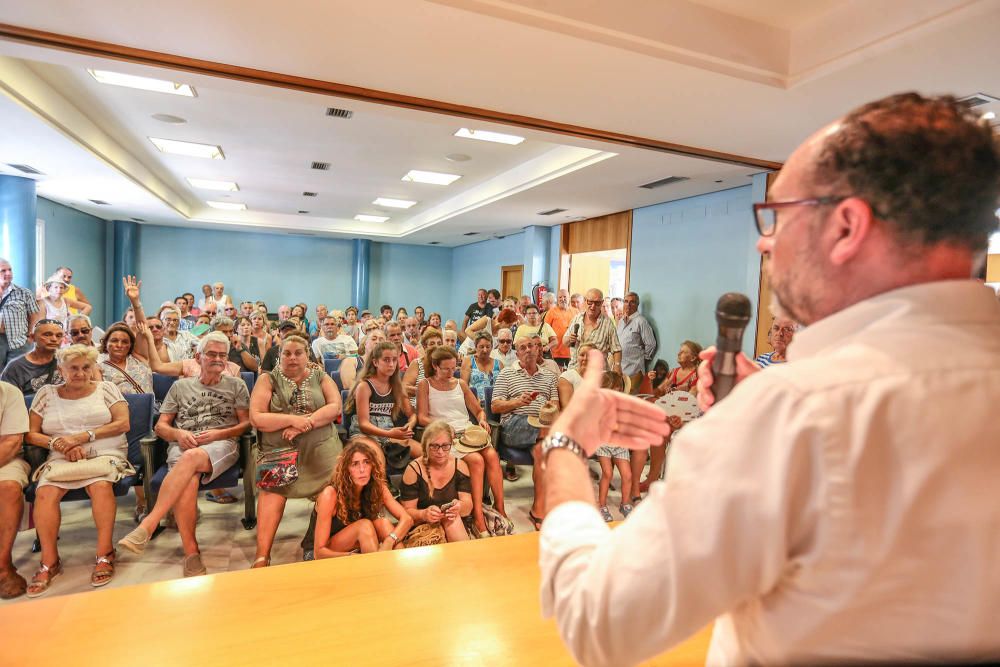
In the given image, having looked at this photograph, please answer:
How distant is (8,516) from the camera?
2.60 meters

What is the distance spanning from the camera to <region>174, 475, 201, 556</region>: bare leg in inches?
109

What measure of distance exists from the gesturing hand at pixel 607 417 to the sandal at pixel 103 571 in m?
2.88

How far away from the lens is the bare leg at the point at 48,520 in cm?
262

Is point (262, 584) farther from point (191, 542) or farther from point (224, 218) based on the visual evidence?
point (224, 218)

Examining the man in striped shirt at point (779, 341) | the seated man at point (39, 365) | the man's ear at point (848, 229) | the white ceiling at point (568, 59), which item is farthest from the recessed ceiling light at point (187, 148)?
the man's ear at point (848, 229)

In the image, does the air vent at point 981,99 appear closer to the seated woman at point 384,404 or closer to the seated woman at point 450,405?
the seated woman at point 450,405

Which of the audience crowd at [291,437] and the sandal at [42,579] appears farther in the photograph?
the audience crowd at [291,437]

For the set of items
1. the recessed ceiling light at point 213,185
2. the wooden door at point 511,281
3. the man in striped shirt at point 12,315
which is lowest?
the man in striped shirt at point 12,315

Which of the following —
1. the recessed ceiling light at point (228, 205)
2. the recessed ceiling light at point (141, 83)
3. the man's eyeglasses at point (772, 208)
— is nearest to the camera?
the man's eyeglasses at point (772, 208)

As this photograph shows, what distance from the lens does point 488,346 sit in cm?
471

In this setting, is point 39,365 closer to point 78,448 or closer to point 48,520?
point 78,448

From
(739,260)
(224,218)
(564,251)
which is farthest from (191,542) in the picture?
(224,218)

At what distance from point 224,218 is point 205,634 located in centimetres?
1138

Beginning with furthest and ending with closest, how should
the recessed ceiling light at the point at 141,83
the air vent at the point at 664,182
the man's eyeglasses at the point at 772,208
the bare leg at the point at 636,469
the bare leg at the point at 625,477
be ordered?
the air vent at the point at 664,182 < the recessed ceiling light at the point at 141,83 < the bare leg at the point at 636,469 < the bare leg at the point at 625,477 < the man's eyeglasses at the point at 772,208
